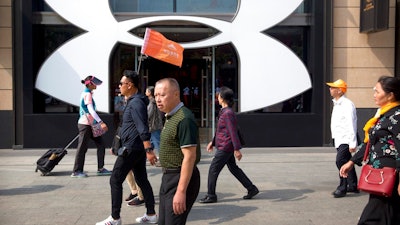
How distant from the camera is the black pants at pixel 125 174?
591 cm

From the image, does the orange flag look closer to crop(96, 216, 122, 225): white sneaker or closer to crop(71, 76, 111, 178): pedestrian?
crop(71, 76, 111, 178): pedestrian

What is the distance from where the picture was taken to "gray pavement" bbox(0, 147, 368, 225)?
21.1 feet

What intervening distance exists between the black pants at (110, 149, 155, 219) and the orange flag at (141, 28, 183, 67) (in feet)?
10.2

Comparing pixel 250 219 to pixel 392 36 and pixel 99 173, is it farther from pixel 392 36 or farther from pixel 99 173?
pixel 392 36

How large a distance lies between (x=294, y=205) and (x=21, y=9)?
9294 millimetres

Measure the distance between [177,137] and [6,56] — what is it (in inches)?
401

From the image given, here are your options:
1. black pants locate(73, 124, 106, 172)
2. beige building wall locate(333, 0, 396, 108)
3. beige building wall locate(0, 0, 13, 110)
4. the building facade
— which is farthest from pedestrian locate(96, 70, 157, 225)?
beige building wall locate(333, 0, 396, 108)

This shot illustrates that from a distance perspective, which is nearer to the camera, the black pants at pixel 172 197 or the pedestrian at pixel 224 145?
the black pants at pixel 172 197

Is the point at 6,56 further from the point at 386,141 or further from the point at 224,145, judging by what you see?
the point at 386,141

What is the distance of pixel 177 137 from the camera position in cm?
417

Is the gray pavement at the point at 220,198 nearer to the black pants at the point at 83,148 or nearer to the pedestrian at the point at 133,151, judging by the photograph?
the black pants at the point at 83,148

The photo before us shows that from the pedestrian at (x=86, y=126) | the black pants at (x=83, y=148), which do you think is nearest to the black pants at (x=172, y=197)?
the pedestrian at (x=86, y=126)

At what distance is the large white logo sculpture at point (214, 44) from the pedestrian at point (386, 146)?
9.01m

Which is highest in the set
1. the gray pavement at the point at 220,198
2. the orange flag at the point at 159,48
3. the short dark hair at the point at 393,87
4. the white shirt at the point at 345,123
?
the orange flag at the point at 159,48
